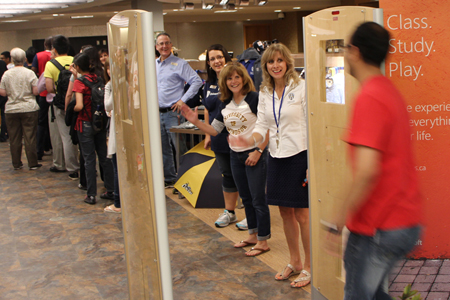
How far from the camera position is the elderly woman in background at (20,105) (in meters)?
6.65

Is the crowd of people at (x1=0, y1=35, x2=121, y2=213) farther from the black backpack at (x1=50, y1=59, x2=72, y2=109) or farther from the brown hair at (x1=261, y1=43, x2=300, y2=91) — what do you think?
the brown hair at (x1=261, y1=43, x2=300, y2=91)

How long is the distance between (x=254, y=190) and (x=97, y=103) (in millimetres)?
2264

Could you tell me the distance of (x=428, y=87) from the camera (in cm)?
296

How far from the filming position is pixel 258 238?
355cm

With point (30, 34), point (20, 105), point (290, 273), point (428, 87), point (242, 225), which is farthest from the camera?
point (30, 34)

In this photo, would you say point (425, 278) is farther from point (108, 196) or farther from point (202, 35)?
point (202, 35)

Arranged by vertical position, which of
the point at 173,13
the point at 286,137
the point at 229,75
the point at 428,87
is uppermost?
the point at 173,13

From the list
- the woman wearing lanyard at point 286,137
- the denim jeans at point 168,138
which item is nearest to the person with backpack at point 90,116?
the denim jeans at point 168,138

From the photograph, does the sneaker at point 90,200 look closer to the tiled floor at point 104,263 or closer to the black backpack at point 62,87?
the tiled floor at point 104,263

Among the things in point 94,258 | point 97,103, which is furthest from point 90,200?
point 94,258

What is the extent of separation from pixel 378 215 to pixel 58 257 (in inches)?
114

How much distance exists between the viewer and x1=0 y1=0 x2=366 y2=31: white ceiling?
13160 mm

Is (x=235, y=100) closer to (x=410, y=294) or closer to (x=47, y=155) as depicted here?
(x=410, y=294)

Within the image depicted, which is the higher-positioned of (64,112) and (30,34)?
(30,34)
